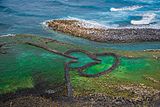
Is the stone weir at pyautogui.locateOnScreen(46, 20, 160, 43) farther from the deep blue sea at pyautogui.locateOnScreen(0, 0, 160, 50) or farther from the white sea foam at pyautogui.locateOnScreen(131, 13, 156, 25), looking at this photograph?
the white sea foam at pyautogui.locateOnScreen(131, 13, 156, 25)

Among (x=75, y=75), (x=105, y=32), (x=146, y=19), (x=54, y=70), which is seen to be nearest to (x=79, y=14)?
(x=146, y=19)

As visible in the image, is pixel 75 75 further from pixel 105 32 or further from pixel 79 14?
pixel 79 14

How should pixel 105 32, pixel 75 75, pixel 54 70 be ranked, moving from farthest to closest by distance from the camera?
pixel 105 32 < pixel 54 70 < pixel 75 75

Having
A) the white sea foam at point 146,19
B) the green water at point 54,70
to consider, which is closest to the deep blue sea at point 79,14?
the white sea foam at point 146,19

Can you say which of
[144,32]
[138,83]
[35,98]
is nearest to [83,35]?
[144,32]

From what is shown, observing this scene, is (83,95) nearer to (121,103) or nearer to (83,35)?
(121,103)

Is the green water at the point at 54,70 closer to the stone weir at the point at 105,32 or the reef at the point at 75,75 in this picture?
the reef at the point at 75,75
